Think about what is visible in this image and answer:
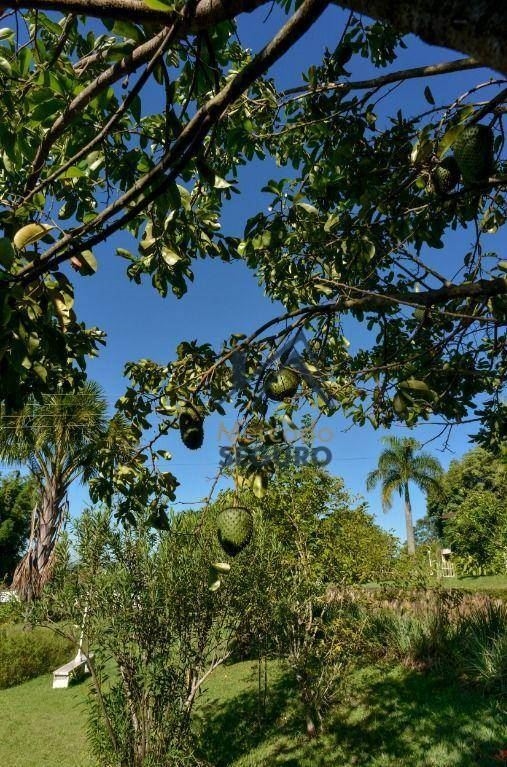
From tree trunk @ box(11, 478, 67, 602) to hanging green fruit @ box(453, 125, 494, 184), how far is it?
1645cm

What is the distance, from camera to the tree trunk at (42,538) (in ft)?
52.0

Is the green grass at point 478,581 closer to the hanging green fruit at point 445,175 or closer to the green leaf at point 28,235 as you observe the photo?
the hanging green fruit at point 445,175

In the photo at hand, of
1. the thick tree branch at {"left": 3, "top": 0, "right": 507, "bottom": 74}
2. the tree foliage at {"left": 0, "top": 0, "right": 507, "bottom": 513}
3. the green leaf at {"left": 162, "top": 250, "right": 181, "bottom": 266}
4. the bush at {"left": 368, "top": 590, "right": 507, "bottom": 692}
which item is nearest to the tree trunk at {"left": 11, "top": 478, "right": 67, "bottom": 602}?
the bush at {"left": 368, "top": 590, "right": 507, "bottom": 692}

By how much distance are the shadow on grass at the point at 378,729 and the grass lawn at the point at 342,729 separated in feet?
0.05

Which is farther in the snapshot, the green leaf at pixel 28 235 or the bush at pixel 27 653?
the bush at pixel 27 653

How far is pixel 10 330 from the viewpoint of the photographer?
3.91 ft

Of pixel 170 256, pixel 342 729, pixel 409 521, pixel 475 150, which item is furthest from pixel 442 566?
pixel 170 256

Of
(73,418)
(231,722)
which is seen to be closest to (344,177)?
(231,722)

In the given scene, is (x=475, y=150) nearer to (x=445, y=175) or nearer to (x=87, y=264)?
(x=445, y=175)

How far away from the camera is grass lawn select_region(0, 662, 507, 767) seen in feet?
19.5

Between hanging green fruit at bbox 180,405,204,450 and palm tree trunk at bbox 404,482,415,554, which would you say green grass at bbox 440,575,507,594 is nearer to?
palm tree trunk at bbox 404,482,415,554

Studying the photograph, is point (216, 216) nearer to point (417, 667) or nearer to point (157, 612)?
point (157, 612)

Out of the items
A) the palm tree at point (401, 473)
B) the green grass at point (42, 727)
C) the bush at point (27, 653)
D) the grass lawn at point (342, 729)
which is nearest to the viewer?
the grass lawn at point (342, 729)

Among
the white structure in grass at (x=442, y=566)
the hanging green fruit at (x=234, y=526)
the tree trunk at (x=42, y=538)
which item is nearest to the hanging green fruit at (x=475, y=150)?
the hanging green fruit at (x=234, y=526)
